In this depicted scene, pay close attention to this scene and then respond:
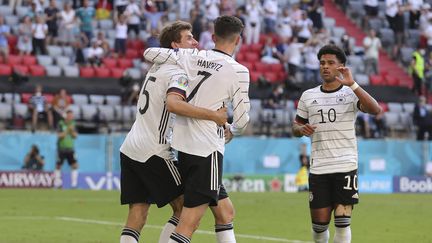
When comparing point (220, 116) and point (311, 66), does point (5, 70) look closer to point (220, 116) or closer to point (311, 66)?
point (311, 66)

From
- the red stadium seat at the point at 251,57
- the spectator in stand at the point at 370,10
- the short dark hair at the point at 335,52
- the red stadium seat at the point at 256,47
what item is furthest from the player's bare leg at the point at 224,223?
the spectator in stand at the point at 370,10

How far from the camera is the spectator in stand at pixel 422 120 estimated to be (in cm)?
3612

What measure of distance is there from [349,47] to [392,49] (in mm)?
4000

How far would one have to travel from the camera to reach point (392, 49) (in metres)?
43.3

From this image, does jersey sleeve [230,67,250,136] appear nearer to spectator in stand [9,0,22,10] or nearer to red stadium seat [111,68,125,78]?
red stadium seat [111,68,125,78]

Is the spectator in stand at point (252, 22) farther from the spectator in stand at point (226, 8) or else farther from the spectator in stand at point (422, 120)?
the spectator in stand at point (422, 120)

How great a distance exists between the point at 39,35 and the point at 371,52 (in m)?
12.5

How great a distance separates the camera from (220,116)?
10.3 m

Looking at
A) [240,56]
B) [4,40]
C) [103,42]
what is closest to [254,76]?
[240,56]

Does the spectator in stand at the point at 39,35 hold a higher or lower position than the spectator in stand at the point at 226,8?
lower

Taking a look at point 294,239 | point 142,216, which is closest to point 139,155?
point 142,216

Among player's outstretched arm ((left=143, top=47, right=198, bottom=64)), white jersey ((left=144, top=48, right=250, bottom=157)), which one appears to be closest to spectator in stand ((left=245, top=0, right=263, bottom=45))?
player's outstretched arm ((left=143, top=47, right=198, bottom=64))

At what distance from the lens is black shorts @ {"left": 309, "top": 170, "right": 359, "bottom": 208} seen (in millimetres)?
12219

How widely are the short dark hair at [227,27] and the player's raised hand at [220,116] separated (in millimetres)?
664
